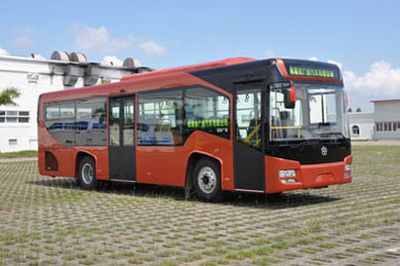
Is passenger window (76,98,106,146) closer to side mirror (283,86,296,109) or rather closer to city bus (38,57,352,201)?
city bus (38,57,352,201)

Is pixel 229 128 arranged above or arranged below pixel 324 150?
above

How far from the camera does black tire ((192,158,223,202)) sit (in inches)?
480

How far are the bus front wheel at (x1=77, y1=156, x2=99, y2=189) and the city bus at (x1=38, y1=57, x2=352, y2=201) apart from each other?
60cm

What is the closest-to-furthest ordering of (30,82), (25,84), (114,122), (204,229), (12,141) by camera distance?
(204,229) → (114,122) → (12,141) → (25,84) → (30,82)

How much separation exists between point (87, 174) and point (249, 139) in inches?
270

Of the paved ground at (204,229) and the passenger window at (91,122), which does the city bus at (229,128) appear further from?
the paved ground at (204,229)

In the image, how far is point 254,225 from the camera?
916 cm

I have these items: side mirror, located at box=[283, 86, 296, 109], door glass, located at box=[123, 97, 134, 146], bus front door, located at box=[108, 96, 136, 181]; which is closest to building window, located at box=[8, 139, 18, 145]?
bus front door, located at box=[108, 96, 136, 181]

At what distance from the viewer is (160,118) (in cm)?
1363

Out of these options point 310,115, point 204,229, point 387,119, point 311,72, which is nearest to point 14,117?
point 311,72

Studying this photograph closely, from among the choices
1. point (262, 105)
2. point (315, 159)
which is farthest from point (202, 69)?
point (315, 159)

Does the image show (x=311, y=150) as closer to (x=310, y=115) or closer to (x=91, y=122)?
(x=310, y=115)

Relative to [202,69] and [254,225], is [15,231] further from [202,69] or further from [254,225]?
[202,69]

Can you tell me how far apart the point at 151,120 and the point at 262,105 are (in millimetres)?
3697
